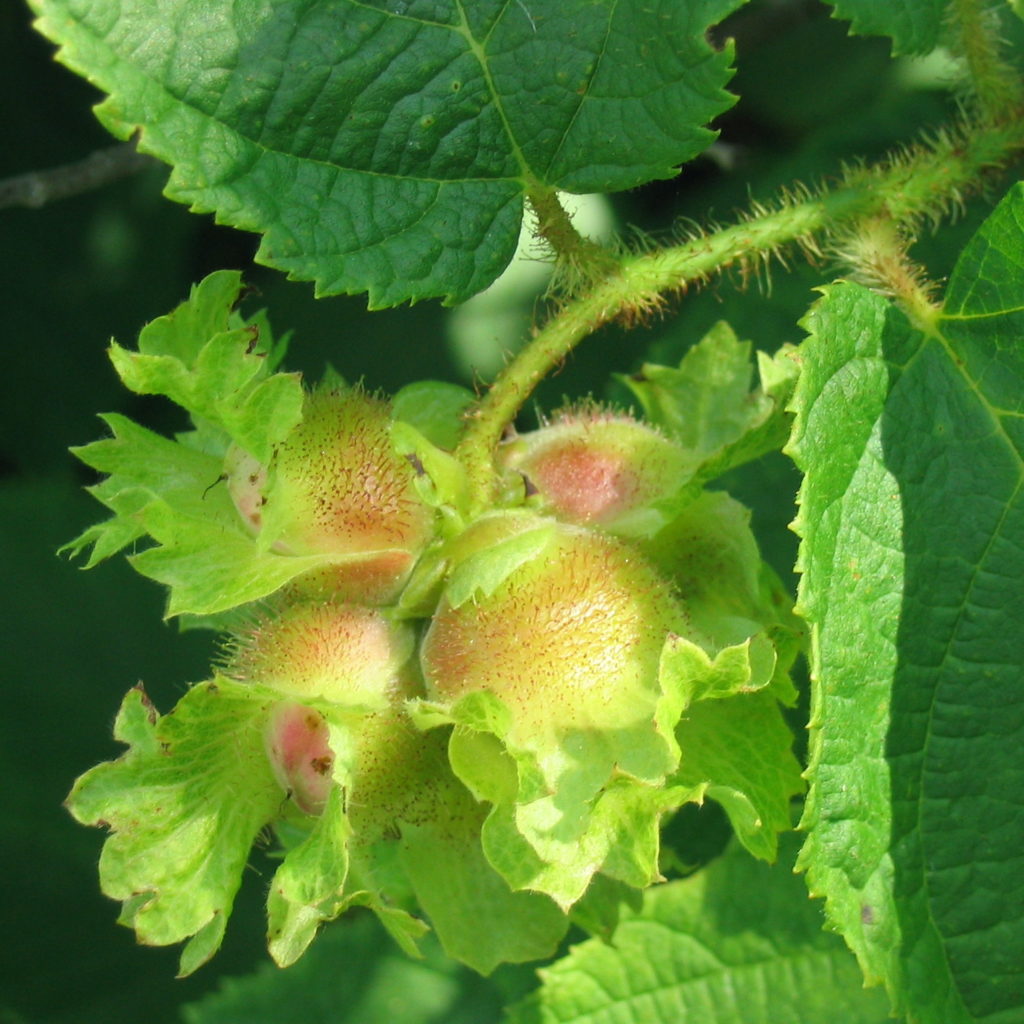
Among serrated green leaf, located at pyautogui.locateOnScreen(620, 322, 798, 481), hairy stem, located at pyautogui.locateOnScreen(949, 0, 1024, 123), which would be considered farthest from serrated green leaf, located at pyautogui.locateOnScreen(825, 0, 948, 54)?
serrated green leaf, located at pyautogui.locateOnScreen(620, 322, 798, 481)

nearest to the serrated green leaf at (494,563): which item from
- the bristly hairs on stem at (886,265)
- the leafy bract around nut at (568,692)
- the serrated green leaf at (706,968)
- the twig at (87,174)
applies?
the leafy bract around nut at (568,692)

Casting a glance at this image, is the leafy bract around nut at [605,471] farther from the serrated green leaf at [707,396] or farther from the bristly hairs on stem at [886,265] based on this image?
the bristly hairs on stem at [886,265]

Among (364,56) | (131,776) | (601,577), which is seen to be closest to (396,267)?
(364,56)

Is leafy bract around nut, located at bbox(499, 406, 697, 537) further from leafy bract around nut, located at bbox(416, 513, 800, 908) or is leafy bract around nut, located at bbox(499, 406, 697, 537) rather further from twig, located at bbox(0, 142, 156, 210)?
twig, located at bbox(0, 142, 156, 210)

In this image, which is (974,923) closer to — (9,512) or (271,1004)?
(271,1004)

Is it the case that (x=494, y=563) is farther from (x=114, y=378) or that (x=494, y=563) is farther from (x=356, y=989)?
(x=114, y=378)

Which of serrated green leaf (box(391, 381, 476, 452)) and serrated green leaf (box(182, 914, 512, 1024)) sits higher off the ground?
serrated green leaf (box(391, 381, 476, 452))

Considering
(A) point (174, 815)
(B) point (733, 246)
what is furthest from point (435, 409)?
(A) point (174, 815)
